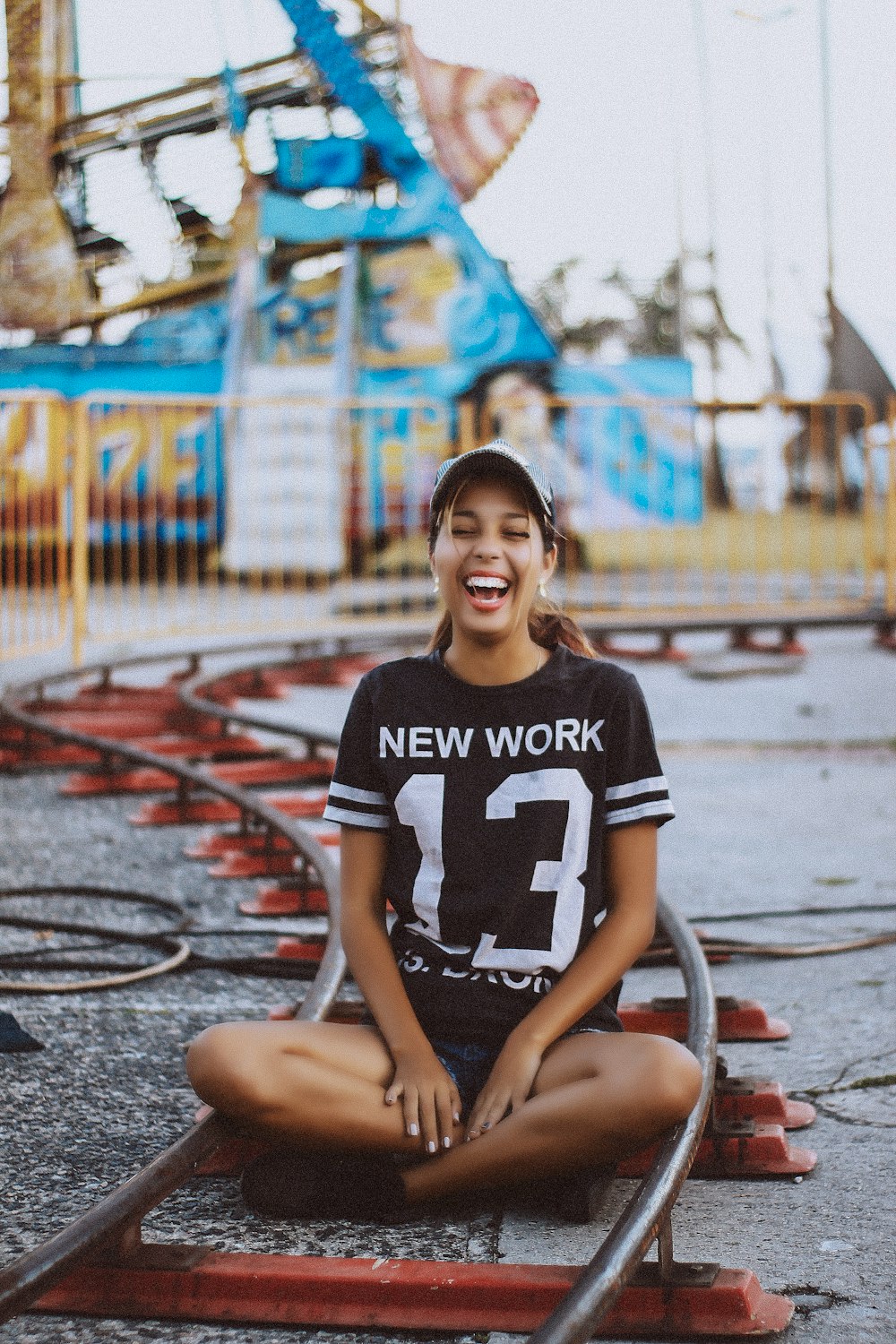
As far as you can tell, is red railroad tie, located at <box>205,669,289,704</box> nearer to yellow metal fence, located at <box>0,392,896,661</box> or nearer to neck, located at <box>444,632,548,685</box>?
yellow metal fence, located at <box>0,392,896,661</box>

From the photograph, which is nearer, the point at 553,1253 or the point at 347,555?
the point at 553,1253

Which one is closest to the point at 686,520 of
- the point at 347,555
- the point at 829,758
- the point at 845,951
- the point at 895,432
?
the point at 347,555

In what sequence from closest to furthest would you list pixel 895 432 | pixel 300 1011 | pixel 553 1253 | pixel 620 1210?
pixel 553 1253, pixel 620 1210, pixel 300 1011, pixel 895 432

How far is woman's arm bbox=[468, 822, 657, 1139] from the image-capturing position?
2336 mm

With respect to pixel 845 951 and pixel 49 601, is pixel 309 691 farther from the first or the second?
pixel 845 951

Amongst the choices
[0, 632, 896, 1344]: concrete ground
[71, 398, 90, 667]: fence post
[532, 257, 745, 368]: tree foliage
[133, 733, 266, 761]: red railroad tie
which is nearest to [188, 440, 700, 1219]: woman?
[0, 632, 896, 1344]: concrete ground

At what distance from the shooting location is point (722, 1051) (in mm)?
3242

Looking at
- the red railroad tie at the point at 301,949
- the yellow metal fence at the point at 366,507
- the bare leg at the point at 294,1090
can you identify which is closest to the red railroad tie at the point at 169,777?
the red railroad tie at the point at 301,949

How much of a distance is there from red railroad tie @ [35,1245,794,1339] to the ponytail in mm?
1075

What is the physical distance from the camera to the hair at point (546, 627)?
2648mm

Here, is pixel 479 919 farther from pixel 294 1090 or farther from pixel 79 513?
pixel 79 513

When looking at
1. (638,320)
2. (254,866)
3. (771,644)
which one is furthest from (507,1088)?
(638,320)

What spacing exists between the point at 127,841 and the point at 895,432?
8133mm

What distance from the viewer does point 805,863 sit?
16.6ft
